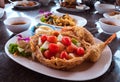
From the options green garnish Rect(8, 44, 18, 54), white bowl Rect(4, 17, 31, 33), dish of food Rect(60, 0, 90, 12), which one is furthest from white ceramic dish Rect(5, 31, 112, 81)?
dish of food Rect(60, 0, 90, 12)

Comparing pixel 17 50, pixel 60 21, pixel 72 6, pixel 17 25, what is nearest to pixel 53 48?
pixel 17 50

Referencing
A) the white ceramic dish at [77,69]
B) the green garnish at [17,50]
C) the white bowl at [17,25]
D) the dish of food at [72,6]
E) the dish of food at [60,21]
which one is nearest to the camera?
the white ceramic dish at [77,69]

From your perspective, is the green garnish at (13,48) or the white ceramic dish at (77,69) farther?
the green garnish at (13,48)

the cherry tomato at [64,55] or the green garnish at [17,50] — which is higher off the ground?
the cherry tomato at [64,55]

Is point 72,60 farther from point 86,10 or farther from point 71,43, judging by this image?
point 86,10

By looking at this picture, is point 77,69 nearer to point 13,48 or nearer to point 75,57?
point 75,57

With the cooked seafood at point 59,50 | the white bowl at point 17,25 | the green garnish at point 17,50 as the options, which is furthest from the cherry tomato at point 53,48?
the white bowl at point 17,25

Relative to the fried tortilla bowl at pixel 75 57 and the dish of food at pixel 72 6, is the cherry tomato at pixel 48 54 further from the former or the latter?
the dish of food at pixel 72 6

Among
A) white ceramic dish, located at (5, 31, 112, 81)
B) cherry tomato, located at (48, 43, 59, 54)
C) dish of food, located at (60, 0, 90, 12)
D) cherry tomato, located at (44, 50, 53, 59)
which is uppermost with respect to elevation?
cherry tomato, located at (48, 43, 59, 54)

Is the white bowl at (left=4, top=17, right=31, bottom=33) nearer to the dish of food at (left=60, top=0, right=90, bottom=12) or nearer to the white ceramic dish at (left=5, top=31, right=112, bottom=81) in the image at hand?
the white ceramic dish at (left=5, top=31, right=112, bottom=81)
